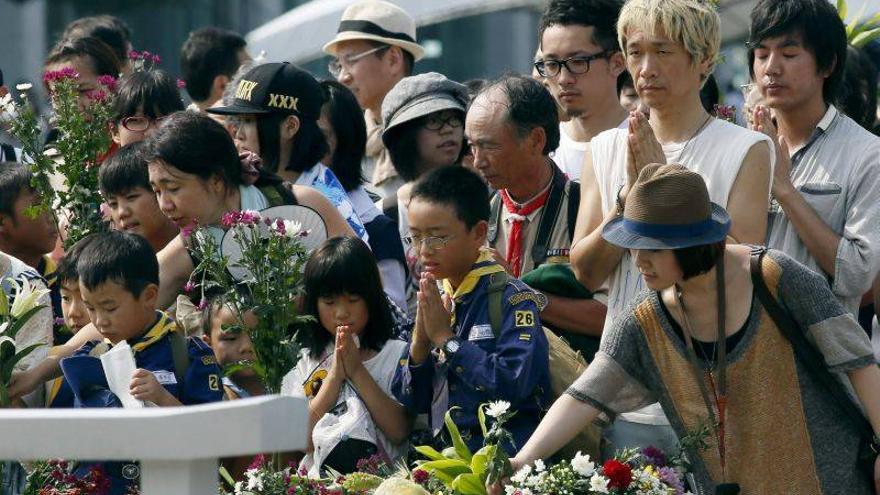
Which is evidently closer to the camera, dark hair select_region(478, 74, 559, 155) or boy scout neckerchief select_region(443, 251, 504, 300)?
boy scout neckerchief select_region(443, 251, 504, 300)

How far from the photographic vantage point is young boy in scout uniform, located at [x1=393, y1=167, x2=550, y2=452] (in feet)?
A: 17.9

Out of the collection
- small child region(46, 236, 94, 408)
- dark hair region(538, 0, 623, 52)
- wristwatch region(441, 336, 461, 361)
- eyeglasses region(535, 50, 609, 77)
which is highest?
dark hair region(538, 0, 623, 52)

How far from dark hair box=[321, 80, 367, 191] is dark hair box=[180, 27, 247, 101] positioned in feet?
4.45

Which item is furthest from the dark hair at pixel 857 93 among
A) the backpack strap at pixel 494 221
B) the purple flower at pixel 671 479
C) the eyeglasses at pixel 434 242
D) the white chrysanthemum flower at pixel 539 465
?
the white chrysanthemum flower at pixel 539 465

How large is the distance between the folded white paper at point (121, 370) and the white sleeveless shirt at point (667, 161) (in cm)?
156

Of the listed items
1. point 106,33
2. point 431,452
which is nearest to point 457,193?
point 431,452

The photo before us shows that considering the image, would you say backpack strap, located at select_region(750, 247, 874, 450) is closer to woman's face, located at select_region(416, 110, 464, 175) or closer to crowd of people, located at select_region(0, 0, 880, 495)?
crowd of people, located at select_region(0, 0, 880, 495)

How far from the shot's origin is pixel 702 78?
5.76 m

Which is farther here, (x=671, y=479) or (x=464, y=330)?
(x=464, y=330)

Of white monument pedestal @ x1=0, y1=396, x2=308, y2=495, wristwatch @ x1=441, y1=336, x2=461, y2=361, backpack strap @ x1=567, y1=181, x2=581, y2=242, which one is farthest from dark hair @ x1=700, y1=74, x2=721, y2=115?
white monument pedestal @ x1=0, y1=396, x2=308, y2=495

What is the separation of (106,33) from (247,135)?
2.05m

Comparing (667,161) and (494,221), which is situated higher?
(667,161)

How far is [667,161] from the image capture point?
562 cm

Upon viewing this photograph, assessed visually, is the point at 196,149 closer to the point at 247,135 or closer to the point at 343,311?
the point at 247,135
